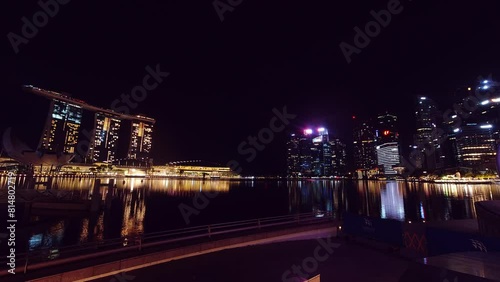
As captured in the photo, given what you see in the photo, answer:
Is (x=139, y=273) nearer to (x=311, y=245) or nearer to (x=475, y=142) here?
(x=311, y=245)

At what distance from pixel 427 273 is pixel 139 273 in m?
9.93

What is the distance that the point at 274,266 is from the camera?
1027cm

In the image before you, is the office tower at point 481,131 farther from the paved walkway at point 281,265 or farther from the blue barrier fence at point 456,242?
the paved walkway at point 281,265

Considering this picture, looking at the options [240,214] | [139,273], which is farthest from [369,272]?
[240,214]

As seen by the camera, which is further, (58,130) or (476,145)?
(58,130)

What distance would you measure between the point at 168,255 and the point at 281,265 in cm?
459

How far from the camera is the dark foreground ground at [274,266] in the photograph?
9.01 metres

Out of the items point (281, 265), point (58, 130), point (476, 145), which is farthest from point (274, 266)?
point (58, 130)

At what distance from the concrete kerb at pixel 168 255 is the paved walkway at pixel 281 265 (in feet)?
0.90

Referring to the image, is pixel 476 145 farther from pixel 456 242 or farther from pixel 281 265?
pixel 281 265

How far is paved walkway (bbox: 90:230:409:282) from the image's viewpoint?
903cm

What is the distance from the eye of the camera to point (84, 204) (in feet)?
129

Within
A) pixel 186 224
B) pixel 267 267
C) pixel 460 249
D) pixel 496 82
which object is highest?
pixel 496 82

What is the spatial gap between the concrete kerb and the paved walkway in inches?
10.8
